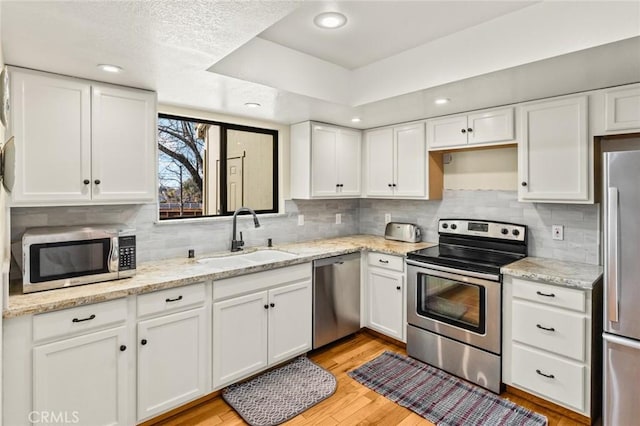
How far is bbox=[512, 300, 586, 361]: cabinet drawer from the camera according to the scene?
2.15 metres

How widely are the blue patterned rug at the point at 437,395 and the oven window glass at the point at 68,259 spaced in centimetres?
199

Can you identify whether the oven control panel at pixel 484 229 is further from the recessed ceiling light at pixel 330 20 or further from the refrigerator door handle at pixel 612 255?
the recessed ceiling light at pixel 330 20

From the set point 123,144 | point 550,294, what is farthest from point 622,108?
point 123,144

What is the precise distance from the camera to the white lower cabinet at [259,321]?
2396 mm

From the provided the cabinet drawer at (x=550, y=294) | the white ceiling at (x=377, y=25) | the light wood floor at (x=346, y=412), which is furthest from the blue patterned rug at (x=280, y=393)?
the white ceiling at (x=377, y=25)

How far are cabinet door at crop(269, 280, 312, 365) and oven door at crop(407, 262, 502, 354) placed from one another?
0.91 meters

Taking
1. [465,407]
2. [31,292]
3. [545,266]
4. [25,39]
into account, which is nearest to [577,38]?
[545,266]

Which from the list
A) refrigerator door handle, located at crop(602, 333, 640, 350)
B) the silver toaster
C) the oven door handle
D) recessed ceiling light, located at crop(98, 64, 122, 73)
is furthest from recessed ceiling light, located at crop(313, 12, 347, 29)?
refrigerator door handle, located at crop(602, 333, 640, 350)

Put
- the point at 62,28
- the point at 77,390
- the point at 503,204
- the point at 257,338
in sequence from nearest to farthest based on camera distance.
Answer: the point at 62,28 < the point at 77,390 < the point at 257,338 < the point at 503,204

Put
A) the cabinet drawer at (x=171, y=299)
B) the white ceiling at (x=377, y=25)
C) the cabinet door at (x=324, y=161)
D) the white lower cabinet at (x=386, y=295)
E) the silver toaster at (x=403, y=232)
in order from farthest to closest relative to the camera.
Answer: the silver toaster at (x=403, y=232) < the cabinet door at (x=324, y=161) < the white lower cabinet at (x=386, y=295) < the cabinet drawer at (x=171, y=299) < the white ceiling at (x=377, y=25)

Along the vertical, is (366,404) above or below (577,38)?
below

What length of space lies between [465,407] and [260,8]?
2.63 metres

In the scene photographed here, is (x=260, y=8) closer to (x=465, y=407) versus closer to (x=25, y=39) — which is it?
(x=25, y=39)

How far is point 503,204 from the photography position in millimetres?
3047
